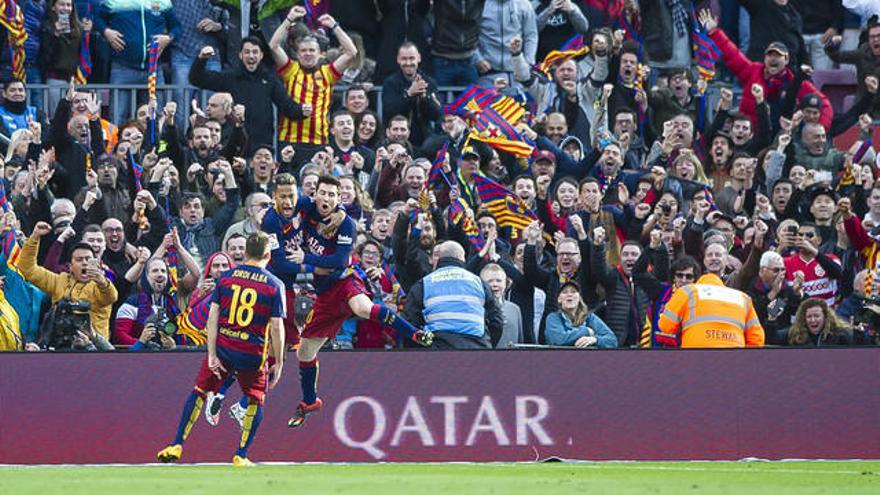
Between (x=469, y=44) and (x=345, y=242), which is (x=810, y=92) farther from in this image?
(x=345, y=242)

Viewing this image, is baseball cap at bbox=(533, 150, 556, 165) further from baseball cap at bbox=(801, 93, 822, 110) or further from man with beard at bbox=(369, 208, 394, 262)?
baseball cap at bbox=(801, 93, 822, 110)

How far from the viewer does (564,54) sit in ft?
74.1

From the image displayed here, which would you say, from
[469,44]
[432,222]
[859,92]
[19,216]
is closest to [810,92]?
[859,92]

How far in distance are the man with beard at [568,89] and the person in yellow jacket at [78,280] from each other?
6348 millimetres

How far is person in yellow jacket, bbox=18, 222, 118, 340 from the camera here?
58.6 feet

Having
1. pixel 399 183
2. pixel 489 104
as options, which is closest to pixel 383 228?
pixel 399 183

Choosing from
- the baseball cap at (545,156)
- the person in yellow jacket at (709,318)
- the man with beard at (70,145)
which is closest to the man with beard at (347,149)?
the baseball cap at (545,156)

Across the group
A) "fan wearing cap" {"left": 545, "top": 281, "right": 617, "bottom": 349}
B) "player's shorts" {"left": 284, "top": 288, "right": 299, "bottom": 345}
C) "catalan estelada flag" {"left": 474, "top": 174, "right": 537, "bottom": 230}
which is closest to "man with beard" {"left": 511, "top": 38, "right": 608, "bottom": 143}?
"catalan estelada flag" {"left": 474, "top": 174, "right": 537, "bottom": 230}

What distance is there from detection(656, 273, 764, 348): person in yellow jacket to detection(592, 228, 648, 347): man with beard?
41.9 inches

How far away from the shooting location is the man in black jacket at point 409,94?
2164cm

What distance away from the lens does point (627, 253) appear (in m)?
19.3

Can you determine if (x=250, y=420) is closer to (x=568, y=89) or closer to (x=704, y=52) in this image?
(x=568, y=89)

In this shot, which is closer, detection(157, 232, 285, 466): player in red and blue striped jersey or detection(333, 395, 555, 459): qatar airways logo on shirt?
detection(157, 232, 285, 466): player in red and blue striped jersey

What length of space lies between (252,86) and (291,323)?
478 cm
